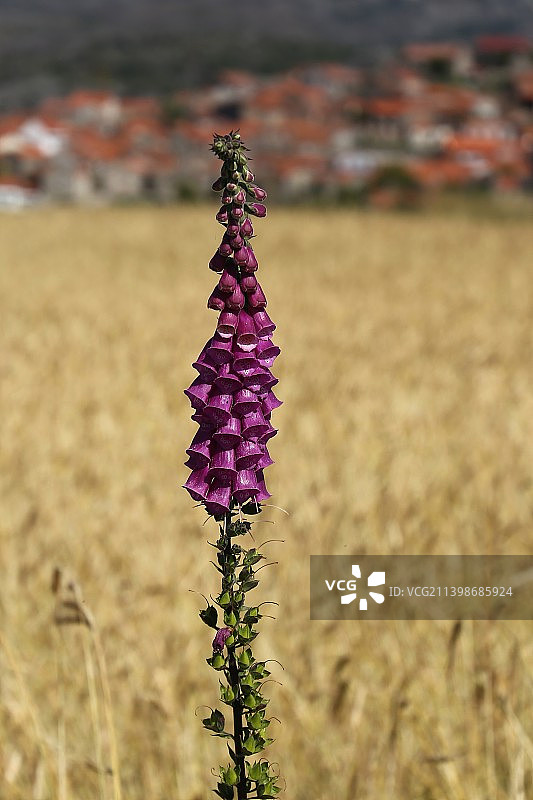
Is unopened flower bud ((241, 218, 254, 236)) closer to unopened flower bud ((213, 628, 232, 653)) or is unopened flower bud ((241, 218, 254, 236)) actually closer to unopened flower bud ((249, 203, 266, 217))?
unopened flower bud ((249, 203, 266, 217))

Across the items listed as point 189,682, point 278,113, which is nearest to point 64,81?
point 278,113

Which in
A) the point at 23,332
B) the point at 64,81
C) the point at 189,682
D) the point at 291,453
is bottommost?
the point at 189,682

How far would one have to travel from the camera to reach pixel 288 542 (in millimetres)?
3996

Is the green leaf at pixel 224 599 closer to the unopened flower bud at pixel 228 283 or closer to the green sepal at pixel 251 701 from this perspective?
the green sepal at pixel 251 701

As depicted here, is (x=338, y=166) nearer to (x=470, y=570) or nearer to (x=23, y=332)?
(x=23, y=332)

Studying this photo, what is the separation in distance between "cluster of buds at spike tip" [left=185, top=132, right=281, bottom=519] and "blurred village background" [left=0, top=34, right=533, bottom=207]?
35407 millimetres

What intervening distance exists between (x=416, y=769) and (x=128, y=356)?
→ 287 inches

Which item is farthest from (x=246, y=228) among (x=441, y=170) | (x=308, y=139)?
(x=308, y=139)

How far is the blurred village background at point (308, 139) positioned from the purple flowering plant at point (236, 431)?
116 ft

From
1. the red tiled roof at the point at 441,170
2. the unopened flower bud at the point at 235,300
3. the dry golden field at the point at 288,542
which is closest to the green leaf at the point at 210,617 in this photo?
the unopened flower bud at the point at 235,300

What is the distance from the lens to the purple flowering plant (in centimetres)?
81

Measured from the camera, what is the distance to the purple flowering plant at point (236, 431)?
81 centimetres

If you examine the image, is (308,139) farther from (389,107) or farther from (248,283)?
(248,283)

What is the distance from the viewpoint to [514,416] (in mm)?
6430
